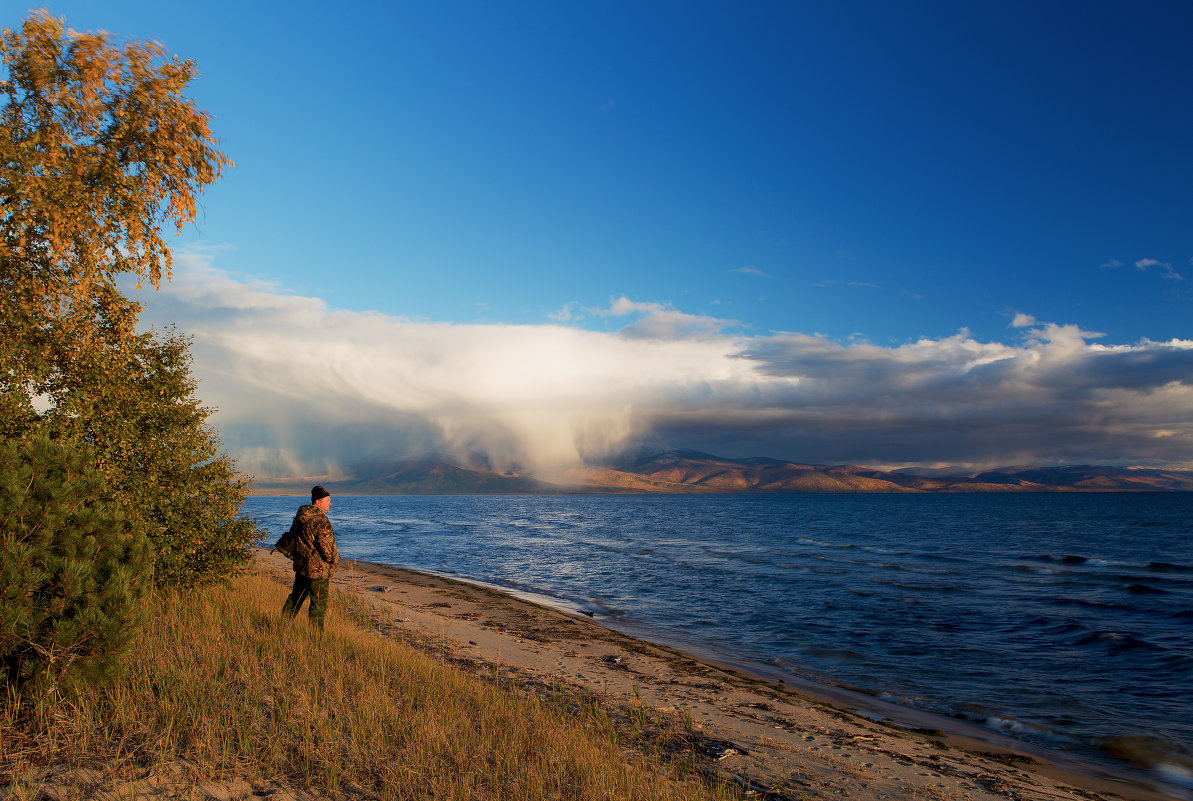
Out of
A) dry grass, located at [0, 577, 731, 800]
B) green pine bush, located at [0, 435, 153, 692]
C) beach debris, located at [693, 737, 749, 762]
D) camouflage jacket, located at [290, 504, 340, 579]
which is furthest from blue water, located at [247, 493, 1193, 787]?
green pine bush, located at [0, 435, 153, 692]

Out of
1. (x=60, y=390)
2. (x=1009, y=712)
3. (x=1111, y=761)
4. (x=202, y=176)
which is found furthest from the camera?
Answer: (x=1009, y=712)

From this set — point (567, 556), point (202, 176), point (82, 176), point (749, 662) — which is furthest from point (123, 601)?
point (567, 556)

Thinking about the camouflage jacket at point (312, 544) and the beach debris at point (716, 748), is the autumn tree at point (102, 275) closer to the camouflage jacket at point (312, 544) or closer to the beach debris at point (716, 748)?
the camouflage jacket at point (312, 544)

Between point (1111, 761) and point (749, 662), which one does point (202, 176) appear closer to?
point (749, 662)

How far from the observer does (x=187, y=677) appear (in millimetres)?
6898

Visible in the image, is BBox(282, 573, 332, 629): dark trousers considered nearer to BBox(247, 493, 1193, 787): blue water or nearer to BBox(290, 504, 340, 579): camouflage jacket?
BBox(290, 504, 340, 579): camouflage jacket

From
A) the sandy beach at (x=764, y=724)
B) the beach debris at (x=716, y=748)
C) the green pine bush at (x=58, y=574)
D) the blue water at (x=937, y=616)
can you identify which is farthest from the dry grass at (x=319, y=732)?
the blue water at (x=937, y=616)

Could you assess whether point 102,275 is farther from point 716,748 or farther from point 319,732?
point 716,748

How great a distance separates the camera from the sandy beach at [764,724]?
7805mm

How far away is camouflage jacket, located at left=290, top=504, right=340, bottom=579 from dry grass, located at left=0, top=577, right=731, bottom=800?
167cm

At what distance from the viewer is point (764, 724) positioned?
9.88 m

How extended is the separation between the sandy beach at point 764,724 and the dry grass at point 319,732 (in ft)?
5.41

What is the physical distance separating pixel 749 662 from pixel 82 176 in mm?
18012

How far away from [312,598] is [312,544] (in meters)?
1.03
